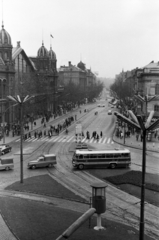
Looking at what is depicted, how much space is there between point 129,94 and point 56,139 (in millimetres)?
66871

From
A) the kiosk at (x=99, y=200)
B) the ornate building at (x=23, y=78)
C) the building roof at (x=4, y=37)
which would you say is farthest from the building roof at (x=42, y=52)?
the kiosk at (x=99, y=200)

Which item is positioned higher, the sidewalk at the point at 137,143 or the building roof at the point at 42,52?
the building roof at the point at 42,52

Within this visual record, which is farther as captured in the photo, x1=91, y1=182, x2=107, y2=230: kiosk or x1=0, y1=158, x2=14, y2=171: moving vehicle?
x1=0, y1=158, x2=14, y2=171: moving vehicle

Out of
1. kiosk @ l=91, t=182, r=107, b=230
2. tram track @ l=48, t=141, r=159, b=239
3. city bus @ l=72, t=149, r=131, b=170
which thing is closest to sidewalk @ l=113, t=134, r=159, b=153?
city bus @ l=72, t=149, r=131, b=170

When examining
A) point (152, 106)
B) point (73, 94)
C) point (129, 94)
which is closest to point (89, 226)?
point (152, 106)

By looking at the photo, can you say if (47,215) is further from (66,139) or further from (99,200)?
(66,139)

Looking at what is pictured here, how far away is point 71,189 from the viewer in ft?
96.4

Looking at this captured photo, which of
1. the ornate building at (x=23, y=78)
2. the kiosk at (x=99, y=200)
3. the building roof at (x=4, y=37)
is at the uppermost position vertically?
the building roof at (x=4, y=37)

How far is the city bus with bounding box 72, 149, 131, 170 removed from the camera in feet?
119

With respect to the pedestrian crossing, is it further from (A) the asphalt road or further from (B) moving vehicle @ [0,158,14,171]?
(B) moving vehicle @ [0,158,14,171]

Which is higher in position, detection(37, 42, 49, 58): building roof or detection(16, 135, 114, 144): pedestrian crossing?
detection(37, 42, 49, 58): building roof

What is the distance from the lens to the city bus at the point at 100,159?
1433 inches

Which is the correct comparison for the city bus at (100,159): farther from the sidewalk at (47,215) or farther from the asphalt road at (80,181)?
the sidewalk at (47,215)

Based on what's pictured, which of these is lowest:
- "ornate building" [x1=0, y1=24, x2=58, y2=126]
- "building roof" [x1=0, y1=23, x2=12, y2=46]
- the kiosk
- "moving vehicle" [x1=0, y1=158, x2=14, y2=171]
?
"moving vehicle" [x1=0, y1=158, x2=14, y2=171]
